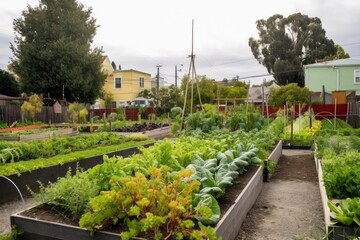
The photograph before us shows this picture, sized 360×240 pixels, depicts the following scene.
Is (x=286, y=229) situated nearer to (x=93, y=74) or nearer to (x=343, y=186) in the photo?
(x=343, y=186)

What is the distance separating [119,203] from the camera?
2.72 meters

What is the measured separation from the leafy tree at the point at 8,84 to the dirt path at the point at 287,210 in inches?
1242

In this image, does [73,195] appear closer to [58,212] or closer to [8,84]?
[58,212]

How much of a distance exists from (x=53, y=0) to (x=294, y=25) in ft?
93.3

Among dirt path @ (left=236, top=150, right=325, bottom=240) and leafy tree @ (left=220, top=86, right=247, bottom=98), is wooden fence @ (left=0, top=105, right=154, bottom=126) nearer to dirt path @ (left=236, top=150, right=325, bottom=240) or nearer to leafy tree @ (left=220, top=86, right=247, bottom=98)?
leafy tree @ (left=220, top=86, right=247, bottom=98)

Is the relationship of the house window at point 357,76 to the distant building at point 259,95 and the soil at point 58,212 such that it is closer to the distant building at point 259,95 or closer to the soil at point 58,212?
the distant building at point 259,95

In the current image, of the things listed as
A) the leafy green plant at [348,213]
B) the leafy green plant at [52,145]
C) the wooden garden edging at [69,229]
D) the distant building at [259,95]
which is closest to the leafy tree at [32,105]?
the leafy green plant at [52,145]

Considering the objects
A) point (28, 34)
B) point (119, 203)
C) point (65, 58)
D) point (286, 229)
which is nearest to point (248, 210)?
point (286, 229)

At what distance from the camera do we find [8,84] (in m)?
32.0

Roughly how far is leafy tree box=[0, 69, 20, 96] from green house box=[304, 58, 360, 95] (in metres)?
28.8

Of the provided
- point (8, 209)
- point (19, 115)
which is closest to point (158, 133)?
point (8, 209)

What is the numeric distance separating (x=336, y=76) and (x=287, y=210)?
89.8 feet

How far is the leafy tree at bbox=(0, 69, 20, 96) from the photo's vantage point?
103ft

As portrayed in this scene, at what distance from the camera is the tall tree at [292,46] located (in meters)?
38.2
